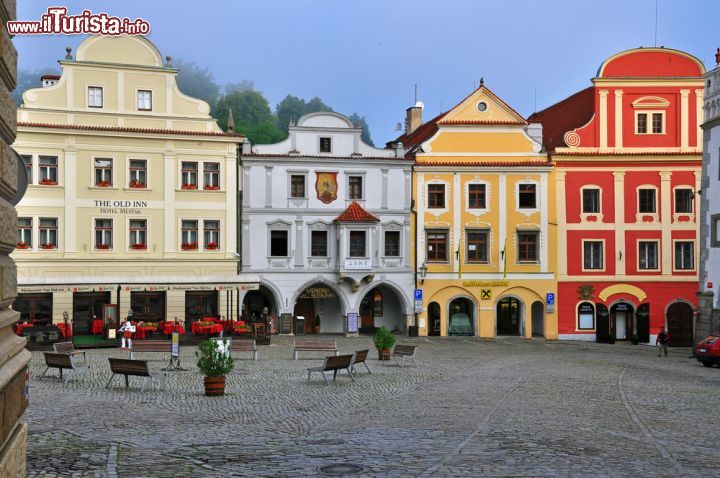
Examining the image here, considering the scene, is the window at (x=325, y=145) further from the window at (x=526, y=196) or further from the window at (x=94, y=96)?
the window at (x=94, y=96)

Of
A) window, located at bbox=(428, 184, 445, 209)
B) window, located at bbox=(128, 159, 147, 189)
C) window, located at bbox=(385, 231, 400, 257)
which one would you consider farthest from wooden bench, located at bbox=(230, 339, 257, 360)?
window, located at bbox=(428, 184, 445, 209)

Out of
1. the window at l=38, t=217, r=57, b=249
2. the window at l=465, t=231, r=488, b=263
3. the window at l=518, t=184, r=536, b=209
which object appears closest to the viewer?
the window at l=38, t=217, r=57, b=249

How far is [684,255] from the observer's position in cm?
4556

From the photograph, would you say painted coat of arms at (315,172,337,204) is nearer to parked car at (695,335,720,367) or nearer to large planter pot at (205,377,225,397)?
parked car at (695,335,720,367)

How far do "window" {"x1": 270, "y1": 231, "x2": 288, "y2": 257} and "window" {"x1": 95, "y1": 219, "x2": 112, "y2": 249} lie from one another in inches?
317

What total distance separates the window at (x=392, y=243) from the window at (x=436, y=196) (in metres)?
2.45

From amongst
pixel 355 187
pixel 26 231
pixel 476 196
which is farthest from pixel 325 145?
pixel 26 231

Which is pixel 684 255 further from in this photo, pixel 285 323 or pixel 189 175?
pixel 189 175

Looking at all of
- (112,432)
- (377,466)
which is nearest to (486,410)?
(377,466)

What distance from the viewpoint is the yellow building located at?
44875mm

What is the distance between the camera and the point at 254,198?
4291 centimetres

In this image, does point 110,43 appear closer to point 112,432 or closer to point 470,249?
point 470,249

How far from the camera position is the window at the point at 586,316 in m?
45.4

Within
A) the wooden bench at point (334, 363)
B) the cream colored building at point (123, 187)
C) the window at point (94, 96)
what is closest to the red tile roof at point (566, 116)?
the cream colored building at point (123, 187)
